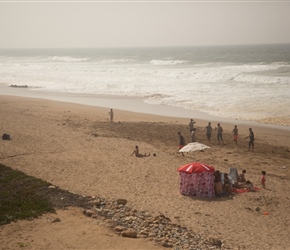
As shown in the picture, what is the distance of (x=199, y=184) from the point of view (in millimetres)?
12180

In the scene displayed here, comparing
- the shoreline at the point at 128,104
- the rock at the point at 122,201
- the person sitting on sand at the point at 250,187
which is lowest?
the person sitting on sand at the point at 250,187

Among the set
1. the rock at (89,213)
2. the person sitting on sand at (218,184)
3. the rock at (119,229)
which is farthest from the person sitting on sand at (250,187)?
the rock at (89,213)

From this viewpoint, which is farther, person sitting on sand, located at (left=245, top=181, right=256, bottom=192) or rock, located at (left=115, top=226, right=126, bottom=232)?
person sitting on sand, located at (left=245, top=181, right=256, bottom=192)

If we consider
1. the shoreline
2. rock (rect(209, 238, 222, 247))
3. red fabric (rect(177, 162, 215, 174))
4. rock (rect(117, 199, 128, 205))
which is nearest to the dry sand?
rock (rect(209, 238, 222, 247))

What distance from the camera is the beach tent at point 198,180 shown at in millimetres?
12141

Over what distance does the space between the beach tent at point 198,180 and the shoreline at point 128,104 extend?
453 inches

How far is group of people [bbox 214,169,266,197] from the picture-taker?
12.3 meters

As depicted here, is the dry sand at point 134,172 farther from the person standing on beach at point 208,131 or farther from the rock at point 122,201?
the person standing on beach at point 208,131

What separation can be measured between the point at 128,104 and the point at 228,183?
62.2 ft

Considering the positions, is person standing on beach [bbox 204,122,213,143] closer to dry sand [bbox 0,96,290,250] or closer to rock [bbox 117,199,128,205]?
dry sand [bbox 0,96,290,250]

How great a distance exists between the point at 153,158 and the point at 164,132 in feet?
16.9

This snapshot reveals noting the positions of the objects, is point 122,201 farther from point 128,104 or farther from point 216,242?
point 128,104

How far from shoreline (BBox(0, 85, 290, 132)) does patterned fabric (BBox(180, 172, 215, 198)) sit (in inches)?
453

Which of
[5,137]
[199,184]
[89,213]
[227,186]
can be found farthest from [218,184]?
[5,137]
